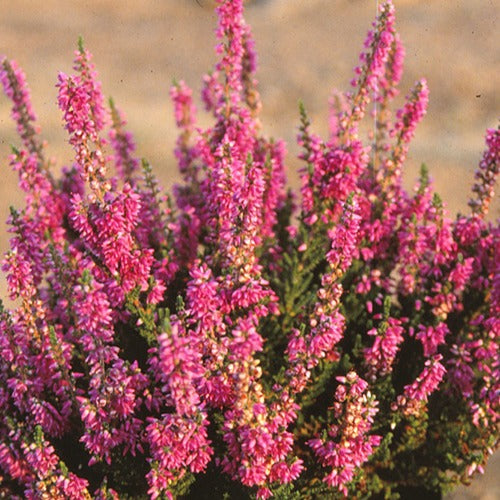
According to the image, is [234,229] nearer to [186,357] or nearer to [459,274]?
[186,357]

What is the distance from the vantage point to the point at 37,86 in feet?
34.8

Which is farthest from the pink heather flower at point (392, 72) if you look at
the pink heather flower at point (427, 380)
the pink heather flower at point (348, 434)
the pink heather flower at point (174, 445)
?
the pink heather flower at point (174, 445)

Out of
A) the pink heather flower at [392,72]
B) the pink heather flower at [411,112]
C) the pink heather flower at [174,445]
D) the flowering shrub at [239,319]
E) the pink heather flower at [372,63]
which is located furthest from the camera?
the pink heather flower at [392,72]

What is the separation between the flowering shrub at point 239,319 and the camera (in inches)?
111

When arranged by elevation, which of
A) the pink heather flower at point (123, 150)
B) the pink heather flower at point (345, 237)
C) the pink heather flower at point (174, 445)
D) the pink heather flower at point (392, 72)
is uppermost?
the pink heather flower at point (392, 72)

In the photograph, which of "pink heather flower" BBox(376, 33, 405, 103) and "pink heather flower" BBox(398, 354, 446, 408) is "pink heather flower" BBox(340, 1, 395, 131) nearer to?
"pink heather flower" BBox(376, 33, 405, 103)

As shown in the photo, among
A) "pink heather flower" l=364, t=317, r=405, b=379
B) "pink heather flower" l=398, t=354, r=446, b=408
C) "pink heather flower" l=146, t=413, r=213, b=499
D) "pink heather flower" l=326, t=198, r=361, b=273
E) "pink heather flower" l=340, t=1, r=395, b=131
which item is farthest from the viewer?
"pink heather flower" l=340, t=1, r=395, b=131

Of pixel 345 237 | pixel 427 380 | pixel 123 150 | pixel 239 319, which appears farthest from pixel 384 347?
pixel 123 150

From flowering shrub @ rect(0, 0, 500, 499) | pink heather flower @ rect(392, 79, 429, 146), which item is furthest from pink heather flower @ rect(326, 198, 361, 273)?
pink heather flower @ rect(392, 79, 429, 146)

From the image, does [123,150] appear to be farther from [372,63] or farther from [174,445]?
[174,445]

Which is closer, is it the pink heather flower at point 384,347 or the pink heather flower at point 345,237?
the pink heather flower at point 345,237

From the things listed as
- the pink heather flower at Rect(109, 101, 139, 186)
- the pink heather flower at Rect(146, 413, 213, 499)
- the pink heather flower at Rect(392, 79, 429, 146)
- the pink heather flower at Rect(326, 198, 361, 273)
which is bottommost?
the pink heather flower at Rect(146, 413, 213, 499)

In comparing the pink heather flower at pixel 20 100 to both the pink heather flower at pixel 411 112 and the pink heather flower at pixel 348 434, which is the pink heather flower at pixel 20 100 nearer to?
the pink heather flower at pixel 411 112

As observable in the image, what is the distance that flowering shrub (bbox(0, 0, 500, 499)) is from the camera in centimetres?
282
